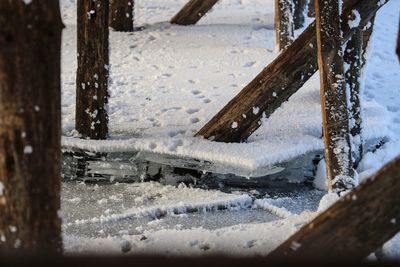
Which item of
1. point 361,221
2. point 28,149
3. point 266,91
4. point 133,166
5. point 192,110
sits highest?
point 28,149

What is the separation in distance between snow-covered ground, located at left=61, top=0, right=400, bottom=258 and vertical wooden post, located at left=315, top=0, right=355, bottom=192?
1.27 feet

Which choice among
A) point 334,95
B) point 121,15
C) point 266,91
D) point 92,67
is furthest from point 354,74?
point 121,15

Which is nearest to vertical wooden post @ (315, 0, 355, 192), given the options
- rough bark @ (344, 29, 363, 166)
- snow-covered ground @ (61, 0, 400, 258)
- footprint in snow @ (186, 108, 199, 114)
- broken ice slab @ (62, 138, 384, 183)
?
rough bark @ (344, 29, 363, 166)

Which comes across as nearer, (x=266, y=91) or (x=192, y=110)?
(x=266, y=91)

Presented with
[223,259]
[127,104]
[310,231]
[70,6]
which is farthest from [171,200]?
[70,6]

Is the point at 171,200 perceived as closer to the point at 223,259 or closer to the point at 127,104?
the point at 127,104

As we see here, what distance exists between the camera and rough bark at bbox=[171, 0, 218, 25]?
9.15 m

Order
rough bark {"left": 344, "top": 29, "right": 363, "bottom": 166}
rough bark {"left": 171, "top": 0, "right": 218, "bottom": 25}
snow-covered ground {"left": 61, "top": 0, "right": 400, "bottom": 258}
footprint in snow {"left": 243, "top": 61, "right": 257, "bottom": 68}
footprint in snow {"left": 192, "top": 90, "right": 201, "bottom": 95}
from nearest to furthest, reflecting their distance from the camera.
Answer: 1. snow-covered ground {"left": 61, "top": 0, "right": 400, "bottom": 258}
2. rough bark {"left": 344, "top": 29, "right": 363, "bottom": 166}
3. footprint in snow {"left": 192, "top": 90, "right": 201, "bottom": 95}
4. footprint in snow {"left": 243, "top": 61, "right": 257, "bottom": 68}
5. rough bark {"left": 171, "top": 0, "right": 218, "bottom": 25}

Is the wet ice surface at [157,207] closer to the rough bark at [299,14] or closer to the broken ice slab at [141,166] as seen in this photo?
the broken ice slab at [141,166]

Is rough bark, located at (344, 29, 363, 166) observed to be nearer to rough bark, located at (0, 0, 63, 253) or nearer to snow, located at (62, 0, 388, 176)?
snow, located at (62, 0, 388, 176)

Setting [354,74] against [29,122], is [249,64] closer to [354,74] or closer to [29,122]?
[354,74]

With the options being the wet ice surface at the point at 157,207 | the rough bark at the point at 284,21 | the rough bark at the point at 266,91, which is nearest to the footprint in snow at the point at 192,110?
the rough bark at the point at 266,91

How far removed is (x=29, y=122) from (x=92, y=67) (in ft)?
9.48

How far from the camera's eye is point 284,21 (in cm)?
770
